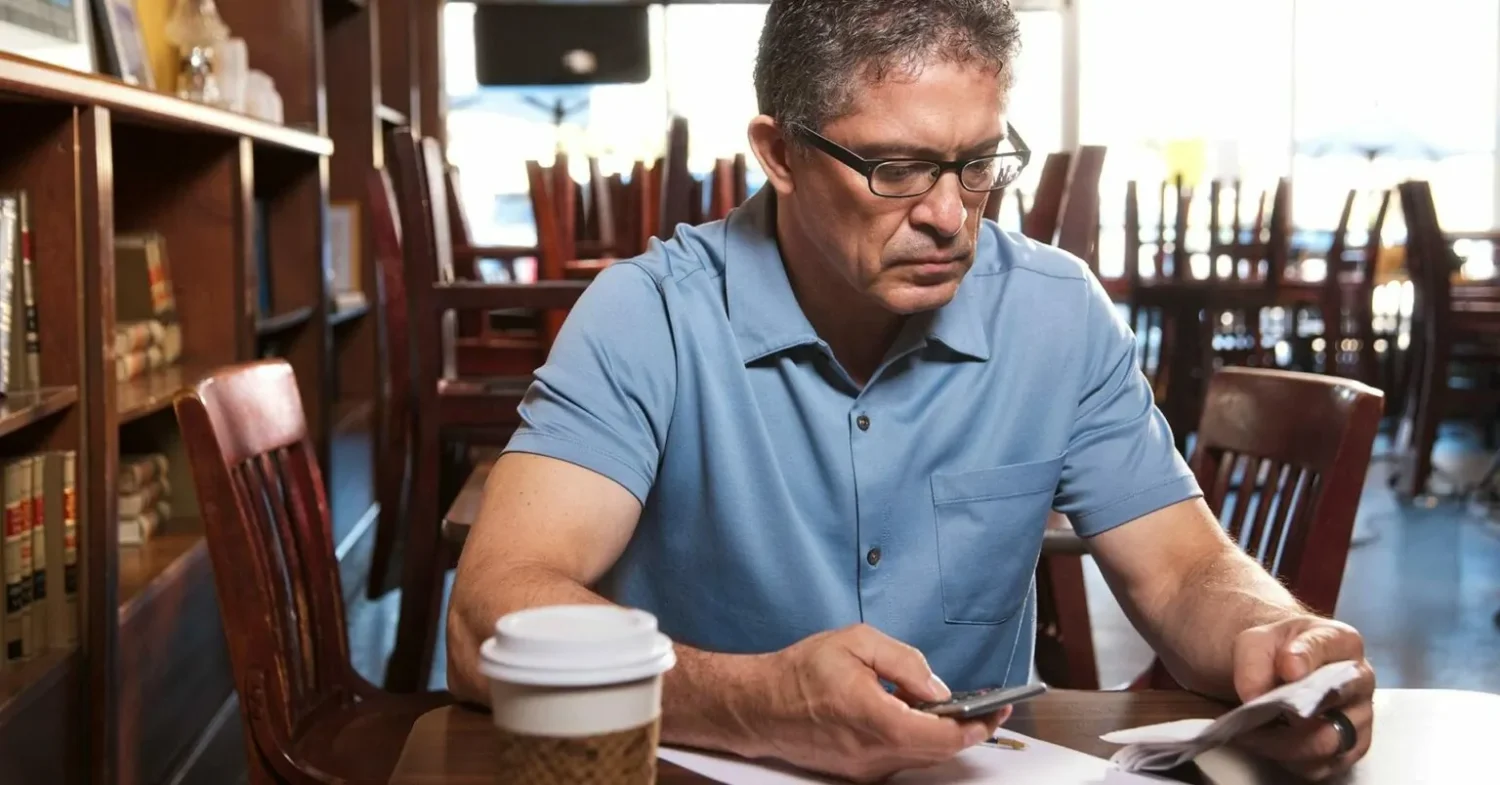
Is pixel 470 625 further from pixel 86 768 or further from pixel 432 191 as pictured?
pixel 432 191

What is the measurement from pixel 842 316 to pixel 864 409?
0.10 m

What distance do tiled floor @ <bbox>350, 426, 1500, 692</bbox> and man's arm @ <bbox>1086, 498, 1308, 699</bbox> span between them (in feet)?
4.40

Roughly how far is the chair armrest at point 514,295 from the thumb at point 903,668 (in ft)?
6.13

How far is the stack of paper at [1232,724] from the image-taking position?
2.80 feet

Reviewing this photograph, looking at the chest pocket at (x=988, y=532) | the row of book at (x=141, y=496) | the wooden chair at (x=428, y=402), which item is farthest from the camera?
the wooden chair at (x=428, y=402)

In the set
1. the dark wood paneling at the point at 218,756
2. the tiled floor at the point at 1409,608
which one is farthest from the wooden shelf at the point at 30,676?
the tiled floor at the point at 1409,608

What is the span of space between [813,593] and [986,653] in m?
0.18

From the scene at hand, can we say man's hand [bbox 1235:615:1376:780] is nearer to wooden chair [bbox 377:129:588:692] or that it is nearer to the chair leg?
wooden chair [bbox 377:129:588:692]

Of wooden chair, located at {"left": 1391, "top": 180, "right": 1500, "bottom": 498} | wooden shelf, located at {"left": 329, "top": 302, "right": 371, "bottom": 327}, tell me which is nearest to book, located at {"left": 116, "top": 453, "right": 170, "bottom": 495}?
wooden shelf, located at {"left": 329, "top": 302, "right": 371, "bottom": 327}

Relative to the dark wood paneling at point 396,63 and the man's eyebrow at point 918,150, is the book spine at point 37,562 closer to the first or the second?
the man's eyebrow at point 918,150

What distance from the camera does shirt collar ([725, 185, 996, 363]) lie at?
4.35 ft

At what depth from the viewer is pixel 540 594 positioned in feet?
3.52

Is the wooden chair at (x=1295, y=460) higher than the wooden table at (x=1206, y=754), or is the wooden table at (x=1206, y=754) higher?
the wooden chair at (x=1295, y=460)

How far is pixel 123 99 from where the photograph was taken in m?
2.17
